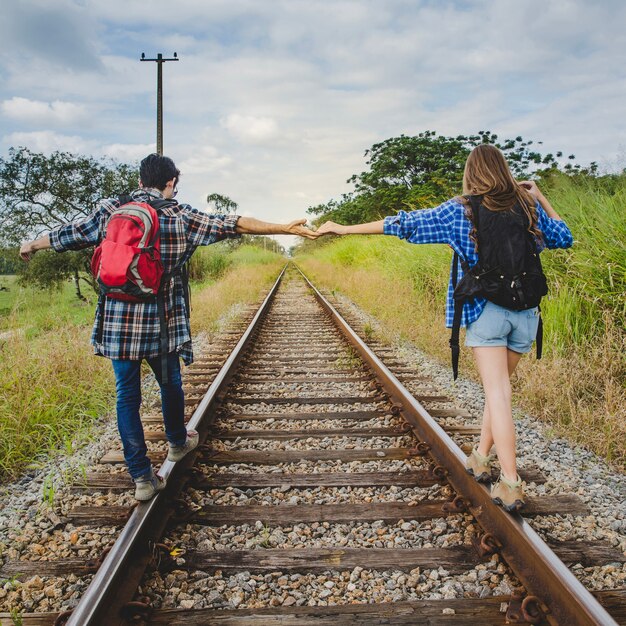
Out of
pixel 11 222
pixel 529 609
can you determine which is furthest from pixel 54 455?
pixel 11 222

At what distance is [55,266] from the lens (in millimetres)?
23453

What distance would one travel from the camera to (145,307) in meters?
2.69

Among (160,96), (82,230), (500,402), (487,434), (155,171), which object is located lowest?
(487,434)

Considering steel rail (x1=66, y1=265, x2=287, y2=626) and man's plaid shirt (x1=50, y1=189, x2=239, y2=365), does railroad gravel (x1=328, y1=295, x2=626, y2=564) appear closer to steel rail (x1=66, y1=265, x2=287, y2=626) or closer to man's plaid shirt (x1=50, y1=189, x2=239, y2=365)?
steel rail (x1=66, y1=265, x2=287, y2=626)

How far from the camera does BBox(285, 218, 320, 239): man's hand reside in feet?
11.2

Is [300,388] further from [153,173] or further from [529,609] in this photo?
[529,609]

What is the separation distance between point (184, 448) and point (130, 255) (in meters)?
1.40

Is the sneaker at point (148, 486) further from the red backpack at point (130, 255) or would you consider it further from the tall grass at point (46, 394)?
the tall grass at point (46, 394)

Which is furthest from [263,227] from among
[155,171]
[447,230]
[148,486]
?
[148,486]

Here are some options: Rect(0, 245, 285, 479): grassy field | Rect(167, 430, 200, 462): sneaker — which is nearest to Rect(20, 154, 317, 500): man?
Rect(167, 430, 200, 462): sneaker

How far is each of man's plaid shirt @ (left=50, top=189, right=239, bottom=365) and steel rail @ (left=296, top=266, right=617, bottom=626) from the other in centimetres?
Answer: 181

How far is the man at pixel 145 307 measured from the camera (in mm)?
2666

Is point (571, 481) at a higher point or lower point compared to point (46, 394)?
lower

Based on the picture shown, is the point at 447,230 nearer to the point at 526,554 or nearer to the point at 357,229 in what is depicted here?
the point at 357,229
